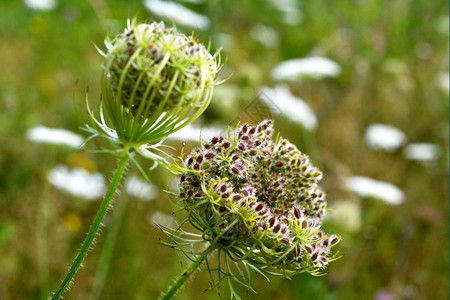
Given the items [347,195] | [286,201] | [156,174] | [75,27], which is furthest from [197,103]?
[75,27]

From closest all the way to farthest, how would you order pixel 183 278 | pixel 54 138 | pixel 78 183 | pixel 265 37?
pixel 183 278, pixel 54 138, pixel 78 183, pixel 265 37

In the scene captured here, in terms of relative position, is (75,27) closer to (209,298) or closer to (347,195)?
(347,195)

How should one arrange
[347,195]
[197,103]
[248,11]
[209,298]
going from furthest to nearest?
[248,11]
[347,195]
[209,298]
[197,103]

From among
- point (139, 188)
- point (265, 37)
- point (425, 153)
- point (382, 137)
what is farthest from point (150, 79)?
point (265, 37)

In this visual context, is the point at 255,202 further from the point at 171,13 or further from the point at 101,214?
the point at 171,13

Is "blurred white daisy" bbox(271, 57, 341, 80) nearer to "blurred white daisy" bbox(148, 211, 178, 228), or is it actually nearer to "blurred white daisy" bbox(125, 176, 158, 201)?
"blurred white daisy" bbox(125, 176, 158, 201)

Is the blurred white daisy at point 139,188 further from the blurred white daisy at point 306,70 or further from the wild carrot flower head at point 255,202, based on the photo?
the wild carrot flower head at point 255,202

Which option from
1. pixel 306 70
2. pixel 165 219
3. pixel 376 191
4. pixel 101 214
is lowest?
pixel 101 214

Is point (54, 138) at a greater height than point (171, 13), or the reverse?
point (171, 13)
